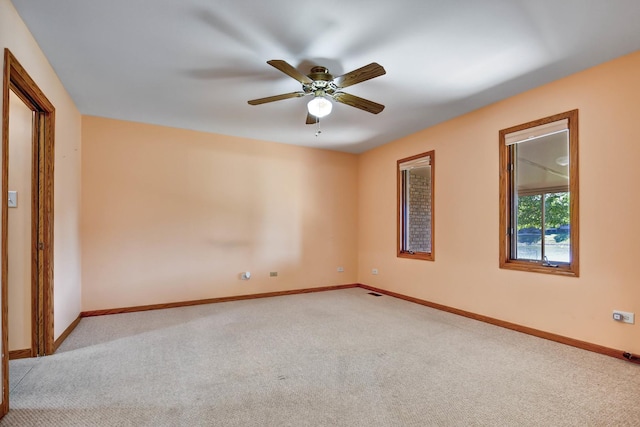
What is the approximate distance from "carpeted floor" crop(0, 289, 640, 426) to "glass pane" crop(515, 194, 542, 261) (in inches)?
35.2

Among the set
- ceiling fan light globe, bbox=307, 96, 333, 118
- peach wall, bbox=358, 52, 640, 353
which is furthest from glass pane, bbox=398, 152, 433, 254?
ceiling fan light globe, bbox=307, 96, 333, 118

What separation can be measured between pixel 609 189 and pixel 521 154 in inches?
40.3

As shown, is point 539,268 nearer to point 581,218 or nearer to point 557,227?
point 557,227

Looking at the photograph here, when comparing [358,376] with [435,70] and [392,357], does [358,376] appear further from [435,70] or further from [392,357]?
[435,70]

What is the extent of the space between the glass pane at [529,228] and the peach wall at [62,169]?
469cm

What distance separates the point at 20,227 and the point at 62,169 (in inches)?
29.2

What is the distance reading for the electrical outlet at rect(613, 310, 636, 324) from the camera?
2.64m

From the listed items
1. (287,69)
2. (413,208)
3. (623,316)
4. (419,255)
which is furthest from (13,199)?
(623,316)

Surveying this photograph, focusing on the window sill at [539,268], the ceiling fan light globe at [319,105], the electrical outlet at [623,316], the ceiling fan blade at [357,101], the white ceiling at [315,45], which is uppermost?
the white ceiling at [315,45]

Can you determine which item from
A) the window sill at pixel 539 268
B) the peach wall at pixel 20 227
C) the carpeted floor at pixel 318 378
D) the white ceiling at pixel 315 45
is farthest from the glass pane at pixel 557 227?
the peach wall at pixel 20 227

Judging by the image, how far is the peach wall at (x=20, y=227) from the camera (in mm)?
2734

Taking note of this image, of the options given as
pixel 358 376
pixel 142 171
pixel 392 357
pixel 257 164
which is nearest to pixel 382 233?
pixel 257 164

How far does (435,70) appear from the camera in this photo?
293 centimetres

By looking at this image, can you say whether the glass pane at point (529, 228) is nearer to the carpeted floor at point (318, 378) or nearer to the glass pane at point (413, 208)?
the carpeted floor at point (318, 378)
